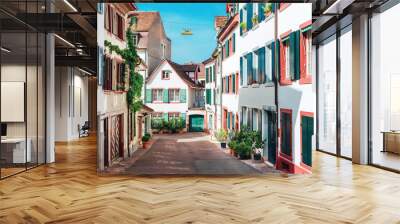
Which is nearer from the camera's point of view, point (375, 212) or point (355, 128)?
point (375, 212)

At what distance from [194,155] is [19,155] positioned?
317 centimetres

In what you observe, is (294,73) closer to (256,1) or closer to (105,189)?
(256,1)

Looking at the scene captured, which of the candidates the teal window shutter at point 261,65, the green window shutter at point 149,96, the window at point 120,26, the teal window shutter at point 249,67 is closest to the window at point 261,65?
the teal window shutter at point 261,65

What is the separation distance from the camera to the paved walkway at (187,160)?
21.5ft

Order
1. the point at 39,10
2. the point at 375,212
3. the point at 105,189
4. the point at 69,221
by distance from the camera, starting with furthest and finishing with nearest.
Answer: the point at 39,10
the point at 105,189
the point at 375,212
the point at 69,221

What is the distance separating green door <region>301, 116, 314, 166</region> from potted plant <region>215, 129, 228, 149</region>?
1234 mm

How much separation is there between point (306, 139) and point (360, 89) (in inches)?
78.9

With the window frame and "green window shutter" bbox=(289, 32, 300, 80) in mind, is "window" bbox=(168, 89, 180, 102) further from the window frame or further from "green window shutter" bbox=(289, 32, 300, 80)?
the window frame

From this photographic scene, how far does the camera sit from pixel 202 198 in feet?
16.3

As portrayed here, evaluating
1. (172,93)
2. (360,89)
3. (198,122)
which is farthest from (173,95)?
(360,89)

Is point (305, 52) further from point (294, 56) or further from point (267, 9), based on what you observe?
point (267, 9)

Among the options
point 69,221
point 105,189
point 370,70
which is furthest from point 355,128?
point 69,221

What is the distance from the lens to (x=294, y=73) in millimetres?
6426

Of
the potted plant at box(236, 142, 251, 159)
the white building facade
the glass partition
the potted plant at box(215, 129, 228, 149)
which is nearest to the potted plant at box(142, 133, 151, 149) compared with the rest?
the white building facade
